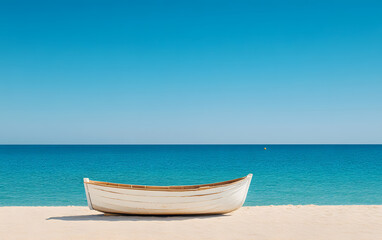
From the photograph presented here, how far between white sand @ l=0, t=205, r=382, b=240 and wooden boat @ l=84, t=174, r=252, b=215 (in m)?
0.29

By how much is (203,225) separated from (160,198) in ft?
5.61

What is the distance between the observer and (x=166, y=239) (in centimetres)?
764

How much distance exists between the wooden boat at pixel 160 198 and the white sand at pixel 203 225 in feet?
0.96

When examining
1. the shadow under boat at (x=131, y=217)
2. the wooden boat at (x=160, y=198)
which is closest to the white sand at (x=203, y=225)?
the shadow under boat at (x=131, y=217)

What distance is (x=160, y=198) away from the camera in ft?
32.5

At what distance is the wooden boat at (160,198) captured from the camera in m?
9.86

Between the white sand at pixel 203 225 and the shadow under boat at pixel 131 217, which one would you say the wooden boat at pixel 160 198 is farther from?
the white sand at pixel 203 225

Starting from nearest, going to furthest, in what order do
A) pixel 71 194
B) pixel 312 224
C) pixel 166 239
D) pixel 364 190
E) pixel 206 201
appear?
pixel 166 239
pixel 312 224
pixel 206 201
pixel 71 194
pixel 364 190

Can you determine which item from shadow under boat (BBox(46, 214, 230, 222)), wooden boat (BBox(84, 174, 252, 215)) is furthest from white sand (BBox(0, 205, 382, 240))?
wooden boat (BBox(84, 174, 252, 215))

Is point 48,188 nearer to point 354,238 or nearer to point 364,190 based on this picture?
point 354,238

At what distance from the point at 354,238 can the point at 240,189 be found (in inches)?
144

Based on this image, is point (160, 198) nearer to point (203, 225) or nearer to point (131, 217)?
point (131, 217)

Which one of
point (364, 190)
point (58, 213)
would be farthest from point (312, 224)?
point (364, 190)

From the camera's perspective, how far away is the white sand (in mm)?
7992
